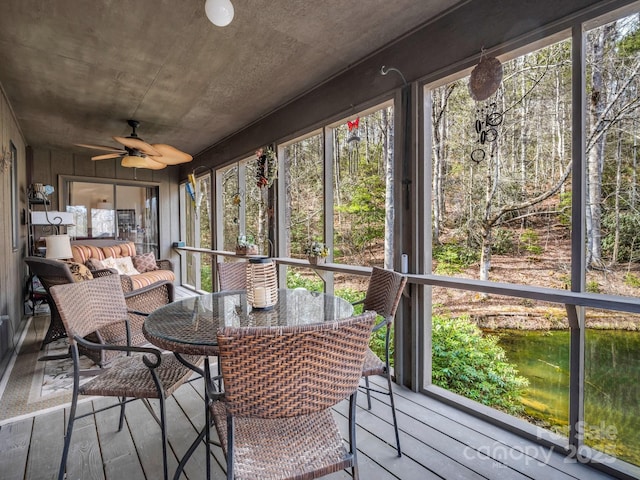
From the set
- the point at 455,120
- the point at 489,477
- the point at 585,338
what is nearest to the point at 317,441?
the point at 489,477

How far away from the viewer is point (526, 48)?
196 centimetres

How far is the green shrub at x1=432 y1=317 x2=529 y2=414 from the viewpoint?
3.25m

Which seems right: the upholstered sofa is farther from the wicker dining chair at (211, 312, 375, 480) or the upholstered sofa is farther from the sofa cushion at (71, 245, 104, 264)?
the wicker dining chair at (211, 312, 375, 480)

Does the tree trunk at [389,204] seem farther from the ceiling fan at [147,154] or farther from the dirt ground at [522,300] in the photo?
the ceiling fan at [147,154]

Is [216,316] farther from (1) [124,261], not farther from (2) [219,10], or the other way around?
(1) [124,261]

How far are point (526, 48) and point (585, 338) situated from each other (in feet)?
5.52

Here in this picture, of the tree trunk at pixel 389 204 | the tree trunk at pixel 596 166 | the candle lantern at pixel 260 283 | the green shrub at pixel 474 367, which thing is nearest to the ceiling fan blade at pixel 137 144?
the candle lantern at pixel 260 283

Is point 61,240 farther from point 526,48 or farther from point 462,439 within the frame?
point 526,48

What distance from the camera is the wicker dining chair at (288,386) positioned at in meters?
0.93

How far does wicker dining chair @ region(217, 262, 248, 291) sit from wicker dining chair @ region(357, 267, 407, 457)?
1205 mm

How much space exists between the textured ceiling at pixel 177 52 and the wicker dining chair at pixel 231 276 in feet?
5.91

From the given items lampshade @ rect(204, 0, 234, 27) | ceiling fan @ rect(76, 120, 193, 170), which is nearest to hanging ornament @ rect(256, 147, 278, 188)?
ceiling fan @ rect(76, 120, 193, 170)

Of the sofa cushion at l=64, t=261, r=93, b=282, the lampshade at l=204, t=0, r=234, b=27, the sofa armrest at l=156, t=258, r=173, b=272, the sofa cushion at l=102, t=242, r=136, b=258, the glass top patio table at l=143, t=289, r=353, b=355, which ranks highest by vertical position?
the lampshade at l=204, t=0, r=234, b=27

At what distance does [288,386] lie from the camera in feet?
3.25
